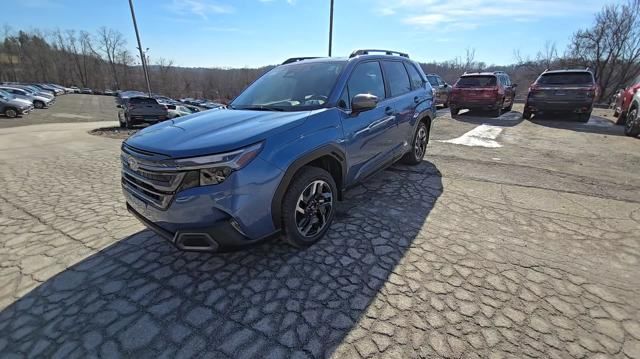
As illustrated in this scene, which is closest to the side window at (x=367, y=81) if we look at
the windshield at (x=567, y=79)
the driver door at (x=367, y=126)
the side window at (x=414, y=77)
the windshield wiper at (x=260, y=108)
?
the driver door at (x=367, y=126)

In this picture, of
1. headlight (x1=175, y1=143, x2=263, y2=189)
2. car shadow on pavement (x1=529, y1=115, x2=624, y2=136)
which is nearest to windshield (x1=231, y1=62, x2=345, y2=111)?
headlight (x1=175, y1=143, x2=263, y2=189)

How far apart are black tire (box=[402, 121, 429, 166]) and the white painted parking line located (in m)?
2.24

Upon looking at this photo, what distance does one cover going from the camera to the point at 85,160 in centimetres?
652

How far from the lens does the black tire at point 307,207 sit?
8.36 ft

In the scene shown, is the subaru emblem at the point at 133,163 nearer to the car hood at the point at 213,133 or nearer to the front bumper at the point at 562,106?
the car hood at the point at 213,133

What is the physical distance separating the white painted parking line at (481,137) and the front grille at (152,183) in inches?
266

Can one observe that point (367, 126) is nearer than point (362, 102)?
No

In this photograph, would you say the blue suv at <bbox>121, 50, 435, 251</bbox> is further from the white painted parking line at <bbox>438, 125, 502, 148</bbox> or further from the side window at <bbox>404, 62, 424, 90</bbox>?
the white painted parking line at <bbox>438, 125, 502, 148</bbox>

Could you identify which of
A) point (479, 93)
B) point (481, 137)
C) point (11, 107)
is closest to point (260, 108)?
point (481, 137)

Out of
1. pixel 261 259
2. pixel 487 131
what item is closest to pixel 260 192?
pixel 261 259

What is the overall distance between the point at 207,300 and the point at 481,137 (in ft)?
26.2

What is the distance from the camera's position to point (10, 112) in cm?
1931

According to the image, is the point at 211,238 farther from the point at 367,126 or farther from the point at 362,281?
the point at 367,126

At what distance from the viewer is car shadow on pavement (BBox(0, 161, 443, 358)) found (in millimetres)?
1938
